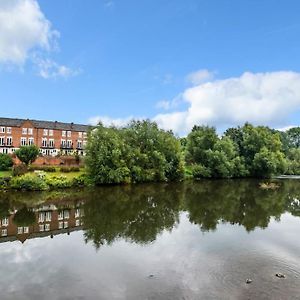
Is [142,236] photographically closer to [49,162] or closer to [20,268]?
[20,268]

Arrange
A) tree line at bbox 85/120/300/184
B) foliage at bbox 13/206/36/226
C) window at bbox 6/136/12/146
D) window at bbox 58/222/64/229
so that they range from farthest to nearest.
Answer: window at bbox 6/136/12/146 < tree line at bbox 85/120/300/184 < foliage at bbox 13/206/36/226 < window at bbox 58/222/64/229

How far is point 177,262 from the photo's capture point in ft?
61.8

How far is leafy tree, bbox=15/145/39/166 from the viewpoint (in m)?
57.4

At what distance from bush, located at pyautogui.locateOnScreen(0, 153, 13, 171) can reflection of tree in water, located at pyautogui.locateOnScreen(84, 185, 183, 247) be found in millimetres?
19562

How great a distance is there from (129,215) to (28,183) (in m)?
22.4

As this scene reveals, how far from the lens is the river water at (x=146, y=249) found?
15031 millimetres

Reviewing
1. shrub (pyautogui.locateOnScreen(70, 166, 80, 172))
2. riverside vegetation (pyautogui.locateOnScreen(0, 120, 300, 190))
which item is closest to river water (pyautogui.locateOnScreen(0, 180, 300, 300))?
riverside vegetation (pyautogui.locateOnScreen(0, 120, 300, 190))

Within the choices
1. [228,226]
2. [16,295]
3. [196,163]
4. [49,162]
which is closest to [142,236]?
[228,226]

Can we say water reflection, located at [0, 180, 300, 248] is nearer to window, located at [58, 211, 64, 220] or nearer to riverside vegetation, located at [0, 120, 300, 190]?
window, located at [58, 211, 64, 220]

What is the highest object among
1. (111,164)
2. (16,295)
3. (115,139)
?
(115,139)

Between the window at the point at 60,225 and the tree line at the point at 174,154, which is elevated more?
the tree line at the point at 174,154

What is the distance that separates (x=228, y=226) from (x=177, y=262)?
10.9 meters

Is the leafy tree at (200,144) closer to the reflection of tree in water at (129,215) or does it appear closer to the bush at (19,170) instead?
the reflection of tree in water at (129,215)

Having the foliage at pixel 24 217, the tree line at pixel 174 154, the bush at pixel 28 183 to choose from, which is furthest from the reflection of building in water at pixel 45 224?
the tree line at pixel 174 154
